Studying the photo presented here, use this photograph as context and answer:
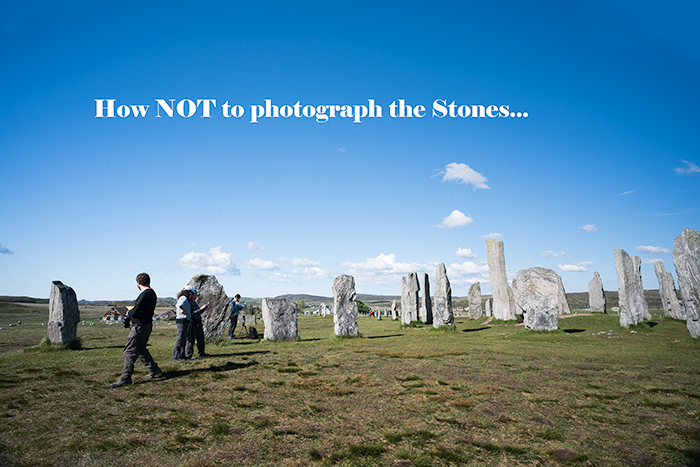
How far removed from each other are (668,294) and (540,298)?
9.55 m

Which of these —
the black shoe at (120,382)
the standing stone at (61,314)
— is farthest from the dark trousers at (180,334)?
the standing stone at (61,314)

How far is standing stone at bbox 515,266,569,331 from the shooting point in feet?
46.1

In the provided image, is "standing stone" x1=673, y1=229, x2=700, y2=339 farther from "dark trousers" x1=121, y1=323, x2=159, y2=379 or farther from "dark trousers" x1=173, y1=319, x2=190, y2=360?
"dark trousers" x1=121, y1=323, x2=159, y2=379

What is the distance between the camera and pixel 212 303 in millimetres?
12539

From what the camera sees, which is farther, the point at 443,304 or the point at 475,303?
the point at 475,303

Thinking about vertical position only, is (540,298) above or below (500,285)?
below

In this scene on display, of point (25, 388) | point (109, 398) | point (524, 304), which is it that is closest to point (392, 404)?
point (109, 398)

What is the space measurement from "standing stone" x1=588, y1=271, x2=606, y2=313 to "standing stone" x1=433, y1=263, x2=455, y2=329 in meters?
12.3

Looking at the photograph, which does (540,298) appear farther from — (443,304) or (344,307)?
(344,307)

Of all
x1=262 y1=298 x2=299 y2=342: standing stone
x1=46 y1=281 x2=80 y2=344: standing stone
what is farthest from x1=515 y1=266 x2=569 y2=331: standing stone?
x1=46 y1=281 x2=80 y2=344: standing stone

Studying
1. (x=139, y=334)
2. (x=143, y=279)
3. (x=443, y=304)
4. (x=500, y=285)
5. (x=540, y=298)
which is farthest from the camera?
(x=500, y=285)

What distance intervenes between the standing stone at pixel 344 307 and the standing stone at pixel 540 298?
6470mm

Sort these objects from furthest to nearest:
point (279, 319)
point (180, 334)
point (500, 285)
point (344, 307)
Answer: point (500, 285), point (344, 307), point (279, 319), point (180, 334)

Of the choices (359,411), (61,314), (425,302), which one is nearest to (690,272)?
(359,411)
